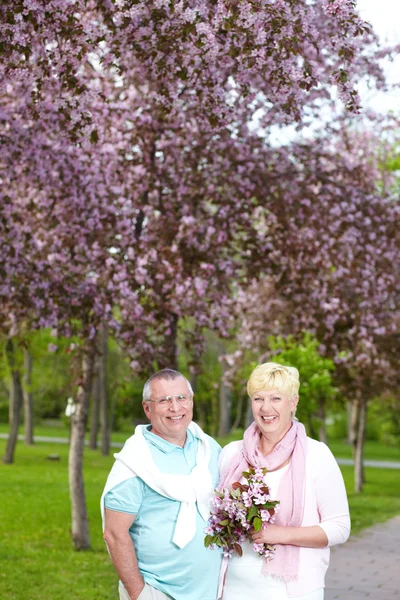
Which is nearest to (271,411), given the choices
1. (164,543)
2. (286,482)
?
(286,482)

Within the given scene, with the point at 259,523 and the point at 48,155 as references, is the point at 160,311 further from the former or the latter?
the point at 259,523

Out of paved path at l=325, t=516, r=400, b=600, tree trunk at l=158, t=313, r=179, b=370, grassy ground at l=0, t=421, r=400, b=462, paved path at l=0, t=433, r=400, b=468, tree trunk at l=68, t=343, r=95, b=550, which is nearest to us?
paved path at l=325, t=516, r=400, b=600

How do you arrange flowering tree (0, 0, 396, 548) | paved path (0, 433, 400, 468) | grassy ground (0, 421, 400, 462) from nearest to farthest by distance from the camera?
flowering tree (0, 0, 396, 548) < paved path (0, 433, 400, 468) < grassy ground (0, 421, 400, 462)

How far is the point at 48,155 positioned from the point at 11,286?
1426 mm

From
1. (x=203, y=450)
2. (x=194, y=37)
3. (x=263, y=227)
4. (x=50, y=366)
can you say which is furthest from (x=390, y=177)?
(x=50, y=366)

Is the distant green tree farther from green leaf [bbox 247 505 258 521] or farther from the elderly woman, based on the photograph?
green leaf [bbox 247 505 258 521]

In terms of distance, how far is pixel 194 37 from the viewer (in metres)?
6.61

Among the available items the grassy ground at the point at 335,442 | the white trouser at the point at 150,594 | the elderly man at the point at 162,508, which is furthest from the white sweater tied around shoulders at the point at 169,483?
the grassy ground at the point at 335,442

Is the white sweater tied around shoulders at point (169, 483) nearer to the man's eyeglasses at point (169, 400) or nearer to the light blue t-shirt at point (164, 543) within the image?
the light blue t-shirt at point (164, 543)

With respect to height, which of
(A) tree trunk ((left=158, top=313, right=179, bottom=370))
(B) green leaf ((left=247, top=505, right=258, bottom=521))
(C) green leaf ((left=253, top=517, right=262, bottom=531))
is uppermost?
(A) tree trunk ((left=158, top=313, right=179, bottom=370))

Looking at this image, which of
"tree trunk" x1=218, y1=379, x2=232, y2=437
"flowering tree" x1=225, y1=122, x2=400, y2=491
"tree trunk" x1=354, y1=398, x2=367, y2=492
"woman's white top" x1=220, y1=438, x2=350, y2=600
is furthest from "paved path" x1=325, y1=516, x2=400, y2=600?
"tree trunk" x1=218, y1=379, x2=232, y2=437

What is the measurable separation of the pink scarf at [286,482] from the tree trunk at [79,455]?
766 cm

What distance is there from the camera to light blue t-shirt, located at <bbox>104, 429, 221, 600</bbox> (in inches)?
161

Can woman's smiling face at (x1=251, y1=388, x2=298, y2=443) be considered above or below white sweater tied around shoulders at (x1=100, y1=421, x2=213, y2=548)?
above
